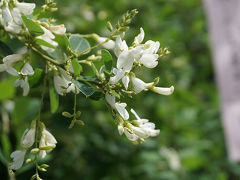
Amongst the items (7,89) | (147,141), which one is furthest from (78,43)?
(147,141)

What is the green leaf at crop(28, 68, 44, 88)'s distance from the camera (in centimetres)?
63

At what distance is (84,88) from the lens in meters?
0.54

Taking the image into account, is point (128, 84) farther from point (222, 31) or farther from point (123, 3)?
point (123, 3)

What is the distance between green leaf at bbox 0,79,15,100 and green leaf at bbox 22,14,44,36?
0.49m

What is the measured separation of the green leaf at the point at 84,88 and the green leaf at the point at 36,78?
10 cm

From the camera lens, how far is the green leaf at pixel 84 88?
1.74ft

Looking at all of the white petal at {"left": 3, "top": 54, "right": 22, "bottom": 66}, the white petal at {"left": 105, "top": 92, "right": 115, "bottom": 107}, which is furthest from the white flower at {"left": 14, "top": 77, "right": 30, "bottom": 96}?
the white petal at {"left": 105, "top": 92, "right": 115, "bottom": 107}

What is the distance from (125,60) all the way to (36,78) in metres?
0.19

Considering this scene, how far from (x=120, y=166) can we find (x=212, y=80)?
77 centimetres

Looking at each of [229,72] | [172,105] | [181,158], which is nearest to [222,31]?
[229,72]

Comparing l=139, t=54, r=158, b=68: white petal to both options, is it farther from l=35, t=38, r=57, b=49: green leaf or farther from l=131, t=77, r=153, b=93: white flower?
l=35, t=38, r=57, b=49: green leaf

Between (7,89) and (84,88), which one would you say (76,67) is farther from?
(7,89)

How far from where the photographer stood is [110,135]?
1508mm

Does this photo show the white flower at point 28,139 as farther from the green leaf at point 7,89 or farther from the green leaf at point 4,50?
the green leaf at point 7,89
